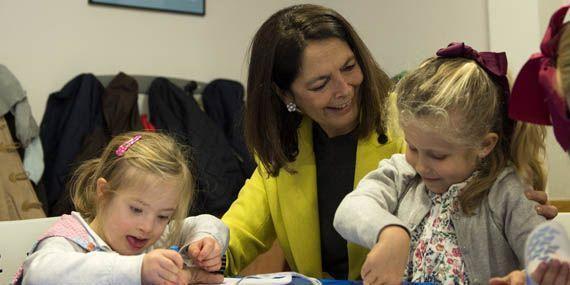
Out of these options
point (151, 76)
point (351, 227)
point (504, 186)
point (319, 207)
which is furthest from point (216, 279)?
point (151, 76)

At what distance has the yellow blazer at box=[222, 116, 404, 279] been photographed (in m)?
1.60

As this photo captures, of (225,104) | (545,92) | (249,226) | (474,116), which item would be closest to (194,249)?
(249,226)

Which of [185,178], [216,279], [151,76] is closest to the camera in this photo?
[216,279]

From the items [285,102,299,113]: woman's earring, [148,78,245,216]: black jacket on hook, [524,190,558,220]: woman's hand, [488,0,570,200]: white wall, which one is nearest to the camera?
[524,190,558,220]: woman's hand

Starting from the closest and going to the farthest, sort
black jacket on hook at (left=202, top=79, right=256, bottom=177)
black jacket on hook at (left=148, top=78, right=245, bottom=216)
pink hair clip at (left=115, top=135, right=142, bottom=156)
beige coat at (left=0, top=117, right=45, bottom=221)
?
1. pink hair clip at (left=115, top=135, right=142, bottom=156)
2. beige coat at (left=0, top=117, right=45, bottom=221)
3. black jacket on hook at (left=148, top=78, right=245, bottom=216)
4. black jacket on hook at (left=202, top=79, right=256, bottom=177)

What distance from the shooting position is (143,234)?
51.6 inches

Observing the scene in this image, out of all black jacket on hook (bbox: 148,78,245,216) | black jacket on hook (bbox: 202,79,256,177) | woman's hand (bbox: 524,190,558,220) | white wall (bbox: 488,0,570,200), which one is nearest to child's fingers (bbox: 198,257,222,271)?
woman's hand (bbox: 524,190,558,220)

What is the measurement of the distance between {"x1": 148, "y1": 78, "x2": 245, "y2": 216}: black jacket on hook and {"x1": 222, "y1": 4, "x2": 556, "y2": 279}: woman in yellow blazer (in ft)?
4.68

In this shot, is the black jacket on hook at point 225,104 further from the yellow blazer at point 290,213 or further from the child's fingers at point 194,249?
the child's fingers at point 194,249

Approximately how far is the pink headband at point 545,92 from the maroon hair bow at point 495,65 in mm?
211

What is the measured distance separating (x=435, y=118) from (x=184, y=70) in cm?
264

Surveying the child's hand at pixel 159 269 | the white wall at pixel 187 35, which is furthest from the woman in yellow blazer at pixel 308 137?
the white wall at pixel 187 35

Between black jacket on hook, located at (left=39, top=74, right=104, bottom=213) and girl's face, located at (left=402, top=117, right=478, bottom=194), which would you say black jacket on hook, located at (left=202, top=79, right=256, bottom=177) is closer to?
black jacket on hook, located at (left=39, top=74, right=104, bottom=213)

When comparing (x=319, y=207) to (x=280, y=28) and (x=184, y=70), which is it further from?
(x=184, y=70)
